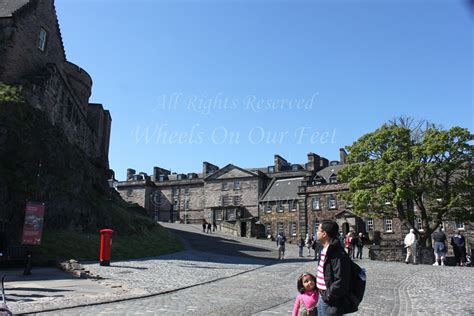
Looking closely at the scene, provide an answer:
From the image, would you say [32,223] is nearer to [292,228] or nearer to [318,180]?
[292,228]

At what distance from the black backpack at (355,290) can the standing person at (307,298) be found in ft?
2.90

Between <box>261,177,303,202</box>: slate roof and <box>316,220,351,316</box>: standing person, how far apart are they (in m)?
57.0

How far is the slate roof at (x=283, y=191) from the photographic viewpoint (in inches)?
2500

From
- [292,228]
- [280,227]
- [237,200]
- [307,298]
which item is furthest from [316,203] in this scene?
[307,298]

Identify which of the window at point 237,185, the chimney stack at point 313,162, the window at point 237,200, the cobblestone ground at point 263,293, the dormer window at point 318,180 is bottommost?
the cobblestone ground at point 263,293

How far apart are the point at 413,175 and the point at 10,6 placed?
2902 centimetres

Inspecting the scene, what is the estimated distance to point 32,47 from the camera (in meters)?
27.7

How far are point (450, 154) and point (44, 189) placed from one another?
87.9 feet

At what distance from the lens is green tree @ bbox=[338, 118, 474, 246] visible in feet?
104

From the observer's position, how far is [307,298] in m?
6.05

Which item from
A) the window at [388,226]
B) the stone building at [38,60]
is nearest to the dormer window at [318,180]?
the window at [388,226]

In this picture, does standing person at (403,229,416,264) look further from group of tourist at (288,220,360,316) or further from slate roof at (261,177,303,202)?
slate roof at (261,177,303,202)

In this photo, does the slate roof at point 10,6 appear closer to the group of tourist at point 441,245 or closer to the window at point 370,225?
the group of tourist at point 441,245

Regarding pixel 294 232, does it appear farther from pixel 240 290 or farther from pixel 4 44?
pixel 240 290
